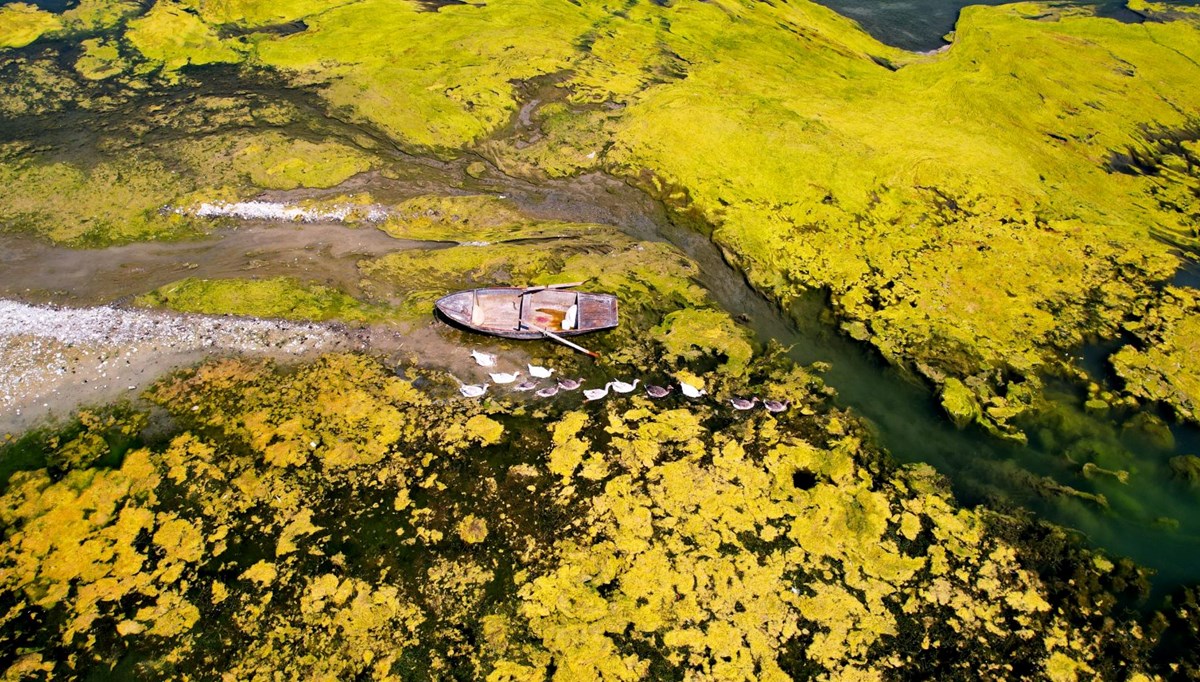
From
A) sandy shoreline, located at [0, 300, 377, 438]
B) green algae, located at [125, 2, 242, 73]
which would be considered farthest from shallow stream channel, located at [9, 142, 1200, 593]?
green algae, located at [125, 2, 242, 73]

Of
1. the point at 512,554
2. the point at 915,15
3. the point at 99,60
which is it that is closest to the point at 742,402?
the point at 512,554

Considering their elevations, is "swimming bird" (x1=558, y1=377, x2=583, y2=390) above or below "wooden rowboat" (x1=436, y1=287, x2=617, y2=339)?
below

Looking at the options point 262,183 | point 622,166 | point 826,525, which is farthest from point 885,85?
point 262,183

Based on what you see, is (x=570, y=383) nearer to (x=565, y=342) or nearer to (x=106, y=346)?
(x=565, y=342)

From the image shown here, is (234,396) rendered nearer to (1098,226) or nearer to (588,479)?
(588,479)

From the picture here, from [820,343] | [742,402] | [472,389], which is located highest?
[820,343]

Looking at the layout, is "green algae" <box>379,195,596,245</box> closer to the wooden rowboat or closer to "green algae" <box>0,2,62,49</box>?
the wooden rowboat

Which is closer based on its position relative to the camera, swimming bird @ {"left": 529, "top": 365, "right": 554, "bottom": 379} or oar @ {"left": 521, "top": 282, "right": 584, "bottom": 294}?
swimming bird @ {"left": 529, "top": 365, "right": 554, "bottom": 379}
